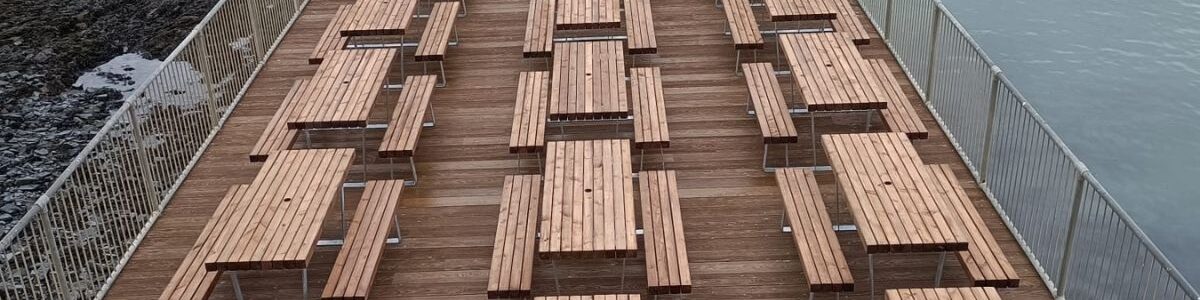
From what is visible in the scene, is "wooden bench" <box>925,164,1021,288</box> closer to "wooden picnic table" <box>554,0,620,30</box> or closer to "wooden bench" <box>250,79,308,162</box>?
"wooden picnic table" <box>554,0,620,30</box>

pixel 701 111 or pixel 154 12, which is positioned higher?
pixel 701 111

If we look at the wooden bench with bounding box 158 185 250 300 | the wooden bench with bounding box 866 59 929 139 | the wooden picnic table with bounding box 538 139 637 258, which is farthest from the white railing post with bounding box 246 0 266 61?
the wooden bench with bounding box 866 59 929 139

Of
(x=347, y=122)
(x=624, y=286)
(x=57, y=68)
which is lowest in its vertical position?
(x=57, y=68)

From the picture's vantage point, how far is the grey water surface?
1411 centimetres

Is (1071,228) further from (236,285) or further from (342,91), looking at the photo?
(342,91)

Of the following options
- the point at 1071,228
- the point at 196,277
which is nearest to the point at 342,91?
the point at 196,277

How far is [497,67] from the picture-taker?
481 inches

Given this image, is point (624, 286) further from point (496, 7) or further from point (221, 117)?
point (496, 7)

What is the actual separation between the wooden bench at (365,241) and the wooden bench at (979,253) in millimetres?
4050

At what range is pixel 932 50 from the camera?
35.1 ft

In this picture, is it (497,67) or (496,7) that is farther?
(496,7)

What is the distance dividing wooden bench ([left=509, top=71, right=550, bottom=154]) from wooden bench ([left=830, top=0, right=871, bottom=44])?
10.6 feet

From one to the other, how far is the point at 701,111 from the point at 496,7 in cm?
435

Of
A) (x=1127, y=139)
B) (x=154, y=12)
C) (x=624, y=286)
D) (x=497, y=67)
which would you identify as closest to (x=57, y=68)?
(x=154, y=12)
